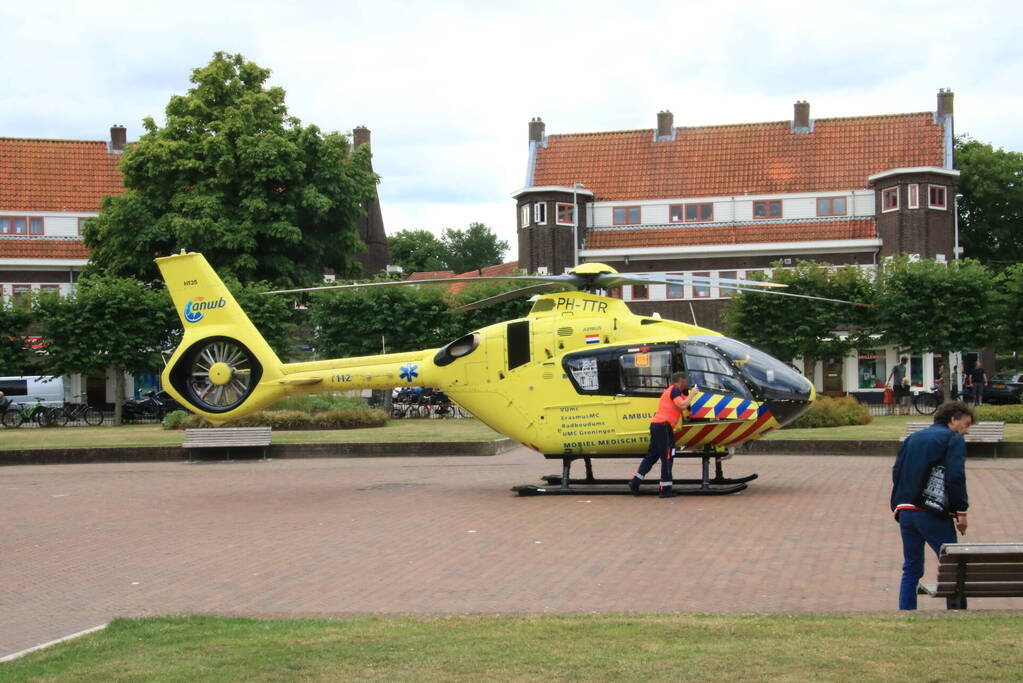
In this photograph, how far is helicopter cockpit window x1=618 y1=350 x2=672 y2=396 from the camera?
17844 mm

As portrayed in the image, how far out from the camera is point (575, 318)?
61.2 feet

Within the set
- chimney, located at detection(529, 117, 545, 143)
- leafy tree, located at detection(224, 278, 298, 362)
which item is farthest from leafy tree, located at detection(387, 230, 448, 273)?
leafy tree, located at detection(224, 278, 298, 362)

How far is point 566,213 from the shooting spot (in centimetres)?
5872

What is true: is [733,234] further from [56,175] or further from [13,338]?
[56,175]

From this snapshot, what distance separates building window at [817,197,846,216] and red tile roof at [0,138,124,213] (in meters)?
37.3

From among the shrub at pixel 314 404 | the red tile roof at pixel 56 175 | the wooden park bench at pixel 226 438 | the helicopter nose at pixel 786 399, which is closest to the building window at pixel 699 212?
the shrub at pixel 314 404

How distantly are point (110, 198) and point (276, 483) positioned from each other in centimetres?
3134

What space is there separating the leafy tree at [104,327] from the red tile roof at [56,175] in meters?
20.2

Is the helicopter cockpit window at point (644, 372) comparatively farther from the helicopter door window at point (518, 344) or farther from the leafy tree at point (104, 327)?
the leafy tree at point (104, 327)

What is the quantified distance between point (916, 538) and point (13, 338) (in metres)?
40.8

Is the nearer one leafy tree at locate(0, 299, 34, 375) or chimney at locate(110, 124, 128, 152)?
leafy tree at locate(0, 299, 34, 375)

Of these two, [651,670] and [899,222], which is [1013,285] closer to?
[899,222]

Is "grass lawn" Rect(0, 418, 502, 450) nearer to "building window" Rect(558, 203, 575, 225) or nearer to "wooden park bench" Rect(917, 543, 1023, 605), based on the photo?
"wooden park bench" Rect(917, 543, 1023, 605)

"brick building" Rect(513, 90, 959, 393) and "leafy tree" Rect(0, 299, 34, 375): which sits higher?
"brick building" Rect(513, 90, 959, 393)
